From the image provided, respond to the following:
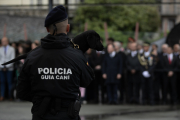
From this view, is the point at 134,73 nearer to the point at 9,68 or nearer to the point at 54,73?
the point at 9,68

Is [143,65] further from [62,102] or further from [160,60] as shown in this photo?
[62,102]

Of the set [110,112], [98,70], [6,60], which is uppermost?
[6,60]

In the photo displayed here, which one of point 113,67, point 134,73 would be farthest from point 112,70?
point 134,73

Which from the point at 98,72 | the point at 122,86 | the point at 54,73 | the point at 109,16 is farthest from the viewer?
the point at 109,16

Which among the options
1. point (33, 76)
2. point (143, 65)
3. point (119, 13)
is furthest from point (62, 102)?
point (119, 13)

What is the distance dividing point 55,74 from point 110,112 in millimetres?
6092

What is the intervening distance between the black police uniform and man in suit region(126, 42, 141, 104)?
7.71 m

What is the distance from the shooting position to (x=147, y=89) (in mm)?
11312

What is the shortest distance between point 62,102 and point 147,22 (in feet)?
103

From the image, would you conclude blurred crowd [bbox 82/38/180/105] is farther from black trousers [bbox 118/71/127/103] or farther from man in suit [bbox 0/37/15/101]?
man in suit [bbox 0/37/15/101]

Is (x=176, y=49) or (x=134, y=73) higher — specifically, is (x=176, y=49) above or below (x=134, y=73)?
above

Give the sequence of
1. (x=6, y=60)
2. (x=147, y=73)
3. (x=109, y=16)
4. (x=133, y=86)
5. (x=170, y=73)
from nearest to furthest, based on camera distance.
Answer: (x=147, y=73) < (x=170, y=73) < (x=133, y=86) < (x=6, y=60) < (x=109, y=16)

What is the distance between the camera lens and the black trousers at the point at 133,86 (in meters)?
11.2

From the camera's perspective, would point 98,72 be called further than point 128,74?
Yes
